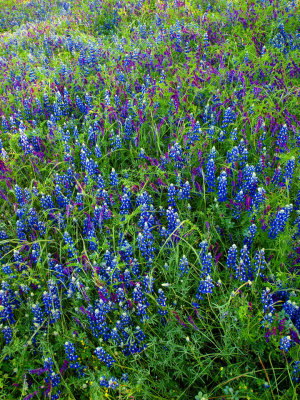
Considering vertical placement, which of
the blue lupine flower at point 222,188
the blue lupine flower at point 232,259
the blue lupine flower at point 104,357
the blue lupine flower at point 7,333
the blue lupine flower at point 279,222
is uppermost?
the blue lupine flower at point 222,188

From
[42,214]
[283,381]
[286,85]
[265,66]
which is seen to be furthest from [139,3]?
[283,381]

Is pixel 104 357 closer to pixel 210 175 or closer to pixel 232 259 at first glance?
pixel 232 259

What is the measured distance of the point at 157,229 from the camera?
3146 millimetres

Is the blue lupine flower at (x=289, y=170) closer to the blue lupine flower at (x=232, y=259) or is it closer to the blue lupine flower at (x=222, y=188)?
the blue lupine flower at (x=222, y=188)

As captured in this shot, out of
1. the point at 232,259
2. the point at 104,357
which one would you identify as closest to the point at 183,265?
the point at 232,259

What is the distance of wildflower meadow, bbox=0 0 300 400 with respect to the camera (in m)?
2.39

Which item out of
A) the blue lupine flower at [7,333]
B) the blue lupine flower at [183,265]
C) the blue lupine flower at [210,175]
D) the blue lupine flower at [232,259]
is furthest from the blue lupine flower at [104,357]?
the blue lupine flower at [210,175]

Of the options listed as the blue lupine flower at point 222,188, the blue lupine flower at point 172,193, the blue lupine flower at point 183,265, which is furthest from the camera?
the blue lupine flower at point 172,193

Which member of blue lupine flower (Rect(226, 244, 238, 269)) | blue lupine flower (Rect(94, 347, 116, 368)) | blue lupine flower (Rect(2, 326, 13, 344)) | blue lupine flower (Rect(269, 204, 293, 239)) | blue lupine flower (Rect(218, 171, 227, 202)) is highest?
blue lupine flower (Rect(218, 171, 227, 202))

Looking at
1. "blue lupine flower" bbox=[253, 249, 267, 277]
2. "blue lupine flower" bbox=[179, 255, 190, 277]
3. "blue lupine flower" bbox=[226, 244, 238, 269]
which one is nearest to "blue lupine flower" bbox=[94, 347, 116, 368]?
"blue lupine flower" bbox=[179, 255, 190, 277]

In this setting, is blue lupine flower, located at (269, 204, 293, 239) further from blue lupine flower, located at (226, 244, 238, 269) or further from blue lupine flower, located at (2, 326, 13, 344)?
blue lupine flower, located at (2, 326, 13, 344)

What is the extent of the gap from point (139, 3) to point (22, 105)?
178 inches

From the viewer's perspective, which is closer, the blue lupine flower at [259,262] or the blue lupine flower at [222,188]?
the blue lupine flower at [259,262]

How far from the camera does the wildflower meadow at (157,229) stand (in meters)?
2.39
